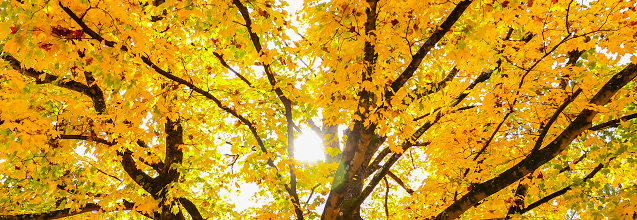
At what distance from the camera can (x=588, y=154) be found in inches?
219

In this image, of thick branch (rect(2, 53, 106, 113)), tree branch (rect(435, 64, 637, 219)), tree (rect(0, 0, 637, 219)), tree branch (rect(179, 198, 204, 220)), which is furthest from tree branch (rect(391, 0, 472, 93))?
thick branch (rect(2, 53, 106, 113))

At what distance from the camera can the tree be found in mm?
3385

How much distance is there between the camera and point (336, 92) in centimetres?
411

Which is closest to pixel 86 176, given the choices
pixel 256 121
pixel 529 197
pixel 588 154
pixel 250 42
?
pixel 256 121

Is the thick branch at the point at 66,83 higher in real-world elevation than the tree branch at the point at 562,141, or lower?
higher

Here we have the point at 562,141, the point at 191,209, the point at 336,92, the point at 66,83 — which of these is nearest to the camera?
the point at 562,141

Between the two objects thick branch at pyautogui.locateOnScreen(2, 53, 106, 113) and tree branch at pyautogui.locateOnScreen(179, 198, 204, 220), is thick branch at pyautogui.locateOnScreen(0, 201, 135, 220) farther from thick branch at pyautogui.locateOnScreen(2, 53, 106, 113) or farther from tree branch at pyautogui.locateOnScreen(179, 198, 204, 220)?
thick branch at pyautogui.locateOnScreen(2, 53, 106, 113)

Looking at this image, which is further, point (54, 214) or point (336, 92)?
point (54, 214)

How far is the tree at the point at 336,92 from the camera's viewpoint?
338 centimetres

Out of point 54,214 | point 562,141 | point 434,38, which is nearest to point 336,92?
point 434,38

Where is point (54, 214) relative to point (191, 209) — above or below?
below

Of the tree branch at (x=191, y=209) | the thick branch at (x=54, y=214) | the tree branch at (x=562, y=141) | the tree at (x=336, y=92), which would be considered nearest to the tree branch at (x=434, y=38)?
the tree at (x=336, y=92)

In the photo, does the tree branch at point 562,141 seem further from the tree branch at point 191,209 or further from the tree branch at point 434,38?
the tree branch at point 191,209

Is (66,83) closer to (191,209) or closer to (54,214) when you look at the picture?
(54,214)
